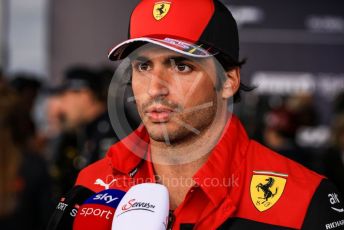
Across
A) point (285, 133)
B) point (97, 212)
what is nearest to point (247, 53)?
point (285, 133)

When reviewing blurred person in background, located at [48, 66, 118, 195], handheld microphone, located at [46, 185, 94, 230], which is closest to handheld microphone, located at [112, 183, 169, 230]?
handheld microphone, located at [46, 185, 94, 230]

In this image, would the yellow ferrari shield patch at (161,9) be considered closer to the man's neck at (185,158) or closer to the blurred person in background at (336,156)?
the man's neck at (185,158)

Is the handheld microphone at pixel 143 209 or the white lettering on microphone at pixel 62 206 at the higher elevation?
the handheld microphone at pixel 143 209

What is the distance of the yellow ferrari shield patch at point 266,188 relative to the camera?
262 cm

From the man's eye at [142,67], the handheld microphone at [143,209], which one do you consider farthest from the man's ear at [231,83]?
the handheld microphone at [143,209]

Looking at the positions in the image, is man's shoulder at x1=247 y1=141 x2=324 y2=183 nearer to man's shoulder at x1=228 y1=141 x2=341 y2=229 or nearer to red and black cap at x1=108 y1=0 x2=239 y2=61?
man's shoulder at x1=228 y1=141 x2=341 y2=229

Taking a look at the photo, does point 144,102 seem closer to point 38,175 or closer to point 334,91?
point 38,175

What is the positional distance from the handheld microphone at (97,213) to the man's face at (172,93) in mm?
362

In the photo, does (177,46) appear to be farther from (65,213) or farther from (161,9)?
(65,213)

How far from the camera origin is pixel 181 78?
2684 mm

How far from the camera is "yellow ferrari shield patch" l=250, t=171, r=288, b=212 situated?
8.58 ft

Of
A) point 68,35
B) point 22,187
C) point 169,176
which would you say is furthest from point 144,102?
point 68,35

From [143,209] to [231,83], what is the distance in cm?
84

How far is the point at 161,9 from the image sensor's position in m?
2.72
